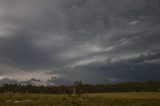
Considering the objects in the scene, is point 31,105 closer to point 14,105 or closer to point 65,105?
point 14,105

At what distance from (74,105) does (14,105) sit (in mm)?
13215

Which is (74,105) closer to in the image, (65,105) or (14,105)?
(65,105)

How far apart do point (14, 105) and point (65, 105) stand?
1129 cm

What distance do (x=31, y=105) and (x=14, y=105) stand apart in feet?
12.3

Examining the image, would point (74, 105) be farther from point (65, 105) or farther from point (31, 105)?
point (31, 105)

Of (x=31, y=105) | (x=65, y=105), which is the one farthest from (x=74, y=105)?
(x=31, y=105)

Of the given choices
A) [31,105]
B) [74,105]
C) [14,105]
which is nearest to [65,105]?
[74,105]

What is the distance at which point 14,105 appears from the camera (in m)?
54.3

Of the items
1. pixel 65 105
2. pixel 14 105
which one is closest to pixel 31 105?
pixel 14 105

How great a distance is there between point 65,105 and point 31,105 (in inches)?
298

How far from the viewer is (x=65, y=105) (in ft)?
172

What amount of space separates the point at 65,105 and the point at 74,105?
192cm

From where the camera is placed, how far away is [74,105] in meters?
52.0

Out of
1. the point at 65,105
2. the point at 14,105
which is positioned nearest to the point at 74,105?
the point at 65,105
